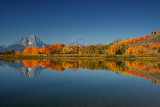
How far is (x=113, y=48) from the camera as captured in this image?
113438 mm

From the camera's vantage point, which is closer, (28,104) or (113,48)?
(28,104)

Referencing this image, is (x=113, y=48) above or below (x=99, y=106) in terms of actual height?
above

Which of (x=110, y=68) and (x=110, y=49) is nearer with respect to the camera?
(x=110, y=68)

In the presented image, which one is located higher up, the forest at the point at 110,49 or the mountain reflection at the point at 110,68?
the forest at the point at 110,49

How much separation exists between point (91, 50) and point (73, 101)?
399ft

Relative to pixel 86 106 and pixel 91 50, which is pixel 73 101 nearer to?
pixel 86 106

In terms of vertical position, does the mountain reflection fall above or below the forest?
below

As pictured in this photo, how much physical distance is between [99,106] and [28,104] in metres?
4.36

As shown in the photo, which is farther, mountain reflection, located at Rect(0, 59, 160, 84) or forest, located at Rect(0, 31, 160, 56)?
forest, located at Rect(0, 31, 160, 56)

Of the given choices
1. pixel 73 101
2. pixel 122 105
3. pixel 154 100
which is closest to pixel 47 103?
pixel 73 101

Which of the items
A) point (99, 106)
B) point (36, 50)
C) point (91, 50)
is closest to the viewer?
point (99, 106)

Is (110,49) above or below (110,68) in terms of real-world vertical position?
above

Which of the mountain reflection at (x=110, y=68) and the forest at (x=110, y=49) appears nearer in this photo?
the mountain reflection at (x=110, y=68)

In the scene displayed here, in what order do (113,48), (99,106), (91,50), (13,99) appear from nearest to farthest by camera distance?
(99,106), (13,99), (113,48), (91,50)
